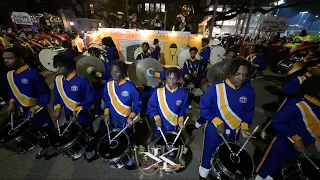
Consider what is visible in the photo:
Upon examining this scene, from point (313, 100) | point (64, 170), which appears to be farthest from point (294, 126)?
point (64, 170)

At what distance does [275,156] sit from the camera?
7.52ft

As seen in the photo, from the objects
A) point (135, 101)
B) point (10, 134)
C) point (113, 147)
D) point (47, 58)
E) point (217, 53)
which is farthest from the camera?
point (217, 53)

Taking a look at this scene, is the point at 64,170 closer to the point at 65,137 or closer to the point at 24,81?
the point at 65,137

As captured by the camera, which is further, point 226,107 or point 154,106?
point 154,106

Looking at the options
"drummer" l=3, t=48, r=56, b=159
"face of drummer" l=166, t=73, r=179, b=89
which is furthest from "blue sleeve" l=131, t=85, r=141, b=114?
"drummer" l=3, t=48, r=56, b=159

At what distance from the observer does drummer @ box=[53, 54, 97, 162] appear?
259cm

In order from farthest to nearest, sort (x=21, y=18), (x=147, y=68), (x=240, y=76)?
(x=21, y=18) < (x=147, y=68) < (x=240, y=76)

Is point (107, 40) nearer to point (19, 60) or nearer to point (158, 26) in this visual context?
point (19, 60)

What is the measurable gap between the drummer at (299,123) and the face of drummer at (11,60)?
15.1 ft

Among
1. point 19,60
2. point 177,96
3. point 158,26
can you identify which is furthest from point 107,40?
point 158,26

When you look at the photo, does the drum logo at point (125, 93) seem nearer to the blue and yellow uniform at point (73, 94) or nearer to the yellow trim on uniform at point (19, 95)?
the blue and yellow uniform at point (73, 94)

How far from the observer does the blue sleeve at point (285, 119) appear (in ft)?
6.52

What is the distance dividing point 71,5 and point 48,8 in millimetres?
3222

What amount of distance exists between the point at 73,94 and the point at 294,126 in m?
3.69
